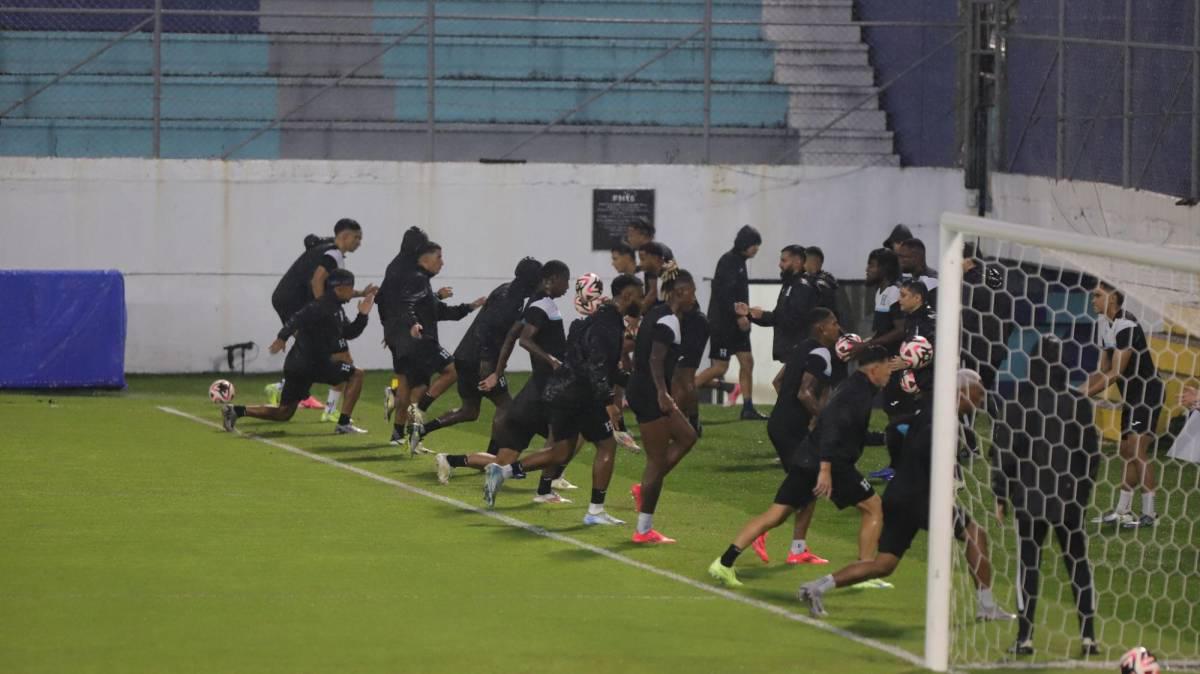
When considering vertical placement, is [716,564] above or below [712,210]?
below

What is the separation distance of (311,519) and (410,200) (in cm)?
1087

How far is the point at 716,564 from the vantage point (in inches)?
449

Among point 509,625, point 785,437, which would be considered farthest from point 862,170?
point 509,625

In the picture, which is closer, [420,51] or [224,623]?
[224,623]

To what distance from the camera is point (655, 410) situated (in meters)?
12.8

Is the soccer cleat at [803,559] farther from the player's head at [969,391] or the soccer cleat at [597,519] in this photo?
the player's head at [969,391]

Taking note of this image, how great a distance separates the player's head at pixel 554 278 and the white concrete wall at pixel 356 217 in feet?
31.1

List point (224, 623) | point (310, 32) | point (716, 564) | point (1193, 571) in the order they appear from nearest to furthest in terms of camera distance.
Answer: point (224, 623) → point (716, 564) → point (1193, 571) → point (310, 32)

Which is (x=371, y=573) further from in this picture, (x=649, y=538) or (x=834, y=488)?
(x=834, y=488)

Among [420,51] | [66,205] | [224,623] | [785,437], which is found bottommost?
[224,623]

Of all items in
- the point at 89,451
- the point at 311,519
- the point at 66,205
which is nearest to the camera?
the point at 311,519

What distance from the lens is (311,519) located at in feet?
44.3

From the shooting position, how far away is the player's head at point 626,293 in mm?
13102

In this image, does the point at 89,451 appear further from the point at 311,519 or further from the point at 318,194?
the point at 318,194
